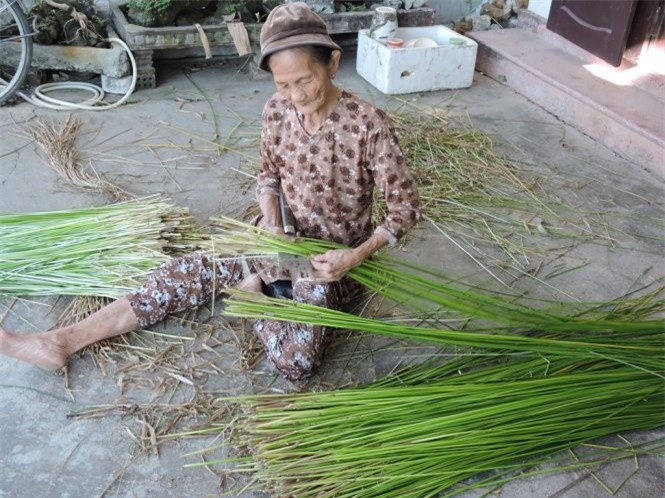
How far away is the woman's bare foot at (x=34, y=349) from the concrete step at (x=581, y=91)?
10.5ft

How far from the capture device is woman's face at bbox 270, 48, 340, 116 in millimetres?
1960

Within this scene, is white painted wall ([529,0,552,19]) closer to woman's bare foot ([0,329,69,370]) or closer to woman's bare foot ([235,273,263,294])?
woman's bare foot ([235,273,263,294])

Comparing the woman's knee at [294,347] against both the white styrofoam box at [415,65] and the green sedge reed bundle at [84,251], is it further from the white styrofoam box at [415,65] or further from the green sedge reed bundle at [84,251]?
the white styrofoam box at [415,65]

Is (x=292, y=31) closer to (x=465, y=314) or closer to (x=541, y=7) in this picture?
(x=465, y=314)

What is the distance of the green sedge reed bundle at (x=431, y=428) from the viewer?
186 cm

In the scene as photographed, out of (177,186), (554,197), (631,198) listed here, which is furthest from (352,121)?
(631,198)

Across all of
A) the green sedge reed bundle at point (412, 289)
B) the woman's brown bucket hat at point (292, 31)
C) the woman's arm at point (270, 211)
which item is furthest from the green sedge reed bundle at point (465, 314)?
Result: the woman's brown bucket hat at point (292, 31)

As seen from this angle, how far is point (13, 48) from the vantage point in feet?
14.4

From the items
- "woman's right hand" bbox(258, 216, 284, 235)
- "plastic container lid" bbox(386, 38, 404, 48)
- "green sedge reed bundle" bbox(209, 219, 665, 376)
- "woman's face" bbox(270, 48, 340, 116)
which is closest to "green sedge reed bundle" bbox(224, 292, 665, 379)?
"green sedge reed bundle" bbox(209, 219, 665, 376)

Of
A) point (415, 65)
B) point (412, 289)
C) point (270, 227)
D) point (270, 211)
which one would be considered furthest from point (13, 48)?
point (412, 289)

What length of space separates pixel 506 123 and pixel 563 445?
2729 mm

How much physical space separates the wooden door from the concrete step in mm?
130

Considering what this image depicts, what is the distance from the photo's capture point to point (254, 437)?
1.98 meters

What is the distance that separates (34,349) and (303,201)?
1.01 meters
